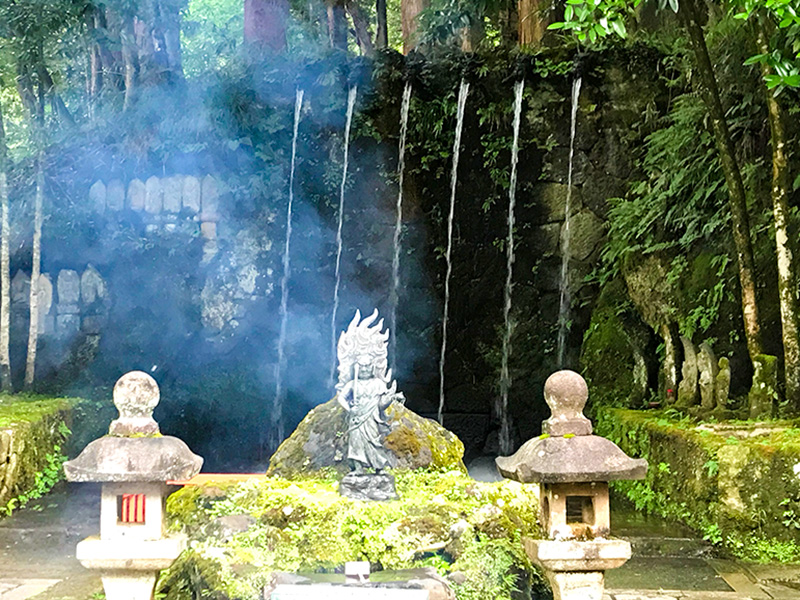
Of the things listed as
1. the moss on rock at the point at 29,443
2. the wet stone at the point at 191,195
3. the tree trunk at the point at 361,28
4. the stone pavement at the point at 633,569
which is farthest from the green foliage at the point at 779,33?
the tree trunk at the point at 361,28

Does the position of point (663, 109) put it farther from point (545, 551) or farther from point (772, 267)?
point (545, 551)

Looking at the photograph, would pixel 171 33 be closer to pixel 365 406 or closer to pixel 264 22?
pixel 264 22

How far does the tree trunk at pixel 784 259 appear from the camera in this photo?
7867mm

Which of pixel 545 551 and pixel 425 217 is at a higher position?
pixel 425 217

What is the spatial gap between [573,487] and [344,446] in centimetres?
225

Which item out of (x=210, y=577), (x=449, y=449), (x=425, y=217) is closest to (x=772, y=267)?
(x=449, y=449)

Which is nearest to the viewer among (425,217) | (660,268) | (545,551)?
(545,551)

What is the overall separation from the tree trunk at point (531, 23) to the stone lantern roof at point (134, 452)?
37.7ft

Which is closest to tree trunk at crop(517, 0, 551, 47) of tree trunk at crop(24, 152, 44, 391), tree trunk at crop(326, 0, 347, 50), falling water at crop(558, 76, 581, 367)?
falling water at crop(558, 76, 581, 367)

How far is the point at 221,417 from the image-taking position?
1299 cm

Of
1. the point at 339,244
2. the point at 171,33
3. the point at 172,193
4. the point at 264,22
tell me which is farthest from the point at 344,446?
the point at 264,22

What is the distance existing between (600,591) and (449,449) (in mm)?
2276

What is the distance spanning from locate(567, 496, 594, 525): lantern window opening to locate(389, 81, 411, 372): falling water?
8436 mm

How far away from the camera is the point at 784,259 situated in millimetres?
7941
